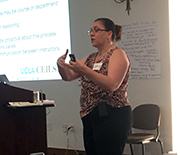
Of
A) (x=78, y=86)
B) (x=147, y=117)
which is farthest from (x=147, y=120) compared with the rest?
(x=78, y=86)

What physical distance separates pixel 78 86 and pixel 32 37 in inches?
44.0

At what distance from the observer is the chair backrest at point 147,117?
10.8 ft

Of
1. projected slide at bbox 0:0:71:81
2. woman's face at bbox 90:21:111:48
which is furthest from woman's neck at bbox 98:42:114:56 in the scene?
projected slide at bbox 0:0:71:81

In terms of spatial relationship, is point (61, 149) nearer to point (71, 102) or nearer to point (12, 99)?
point (71, 102)

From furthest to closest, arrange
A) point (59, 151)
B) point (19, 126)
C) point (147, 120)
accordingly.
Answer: point (59, 151)
point (147, 120)
point (19, 126)

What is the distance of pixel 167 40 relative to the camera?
339cm

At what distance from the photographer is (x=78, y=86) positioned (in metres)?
4.04

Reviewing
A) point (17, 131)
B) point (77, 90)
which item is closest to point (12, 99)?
point (17, 131)

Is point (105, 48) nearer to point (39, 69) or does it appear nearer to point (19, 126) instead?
point (19, 126)

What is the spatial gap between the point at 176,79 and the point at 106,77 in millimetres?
2008

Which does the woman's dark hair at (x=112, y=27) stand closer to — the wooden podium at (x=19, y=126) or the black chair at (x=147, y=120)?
the wooden podium at (x=19, y=126)

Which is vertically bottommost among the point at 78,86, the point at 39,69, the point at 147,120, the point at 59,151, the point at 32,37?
the point at 59,151

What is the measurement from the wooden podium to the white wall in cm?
160

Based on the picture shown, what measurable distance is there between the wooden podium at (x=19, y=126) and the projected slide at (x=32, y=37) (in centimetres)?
185
